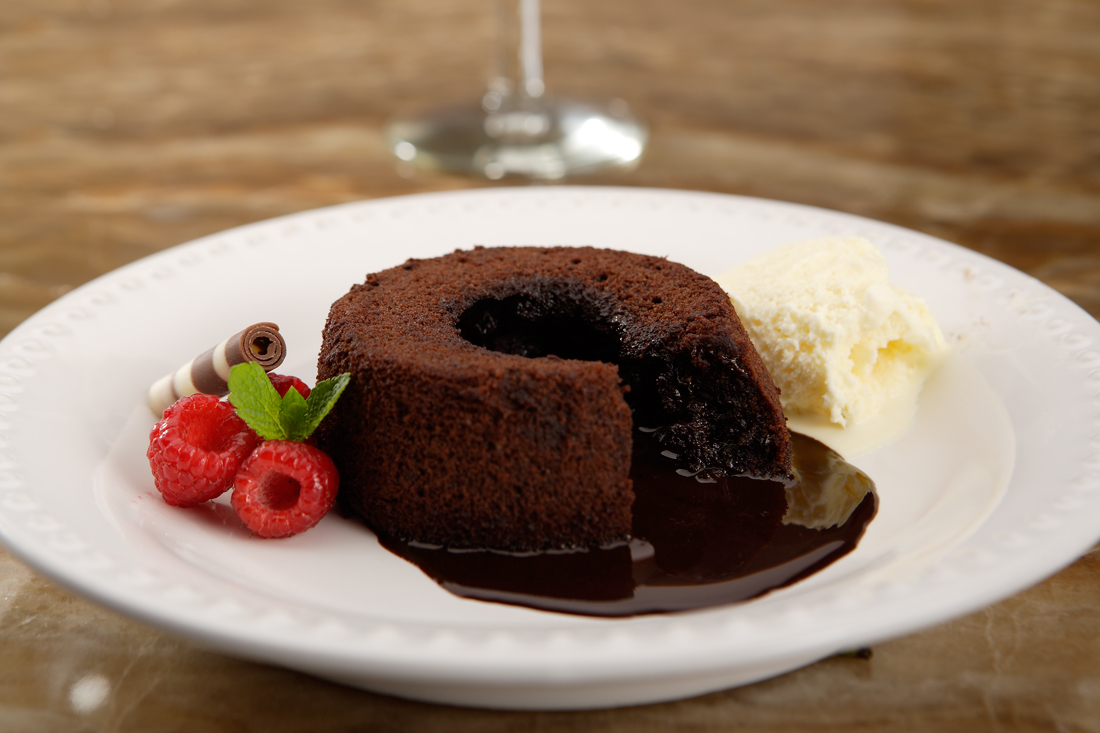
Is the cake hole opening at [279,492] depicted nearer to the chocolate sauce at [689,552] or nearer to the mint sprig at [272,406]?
the mint sprig at [272,406]

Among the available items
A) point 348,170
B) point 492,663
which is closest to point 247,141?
point 348,170

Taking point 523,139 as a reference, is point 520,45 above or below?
above

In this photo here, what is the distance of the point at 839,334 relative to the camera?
2598 millimetres

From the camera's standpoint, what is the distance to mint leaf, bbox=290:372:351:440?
2164 mm

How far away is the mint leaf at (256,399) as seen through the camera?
2.15 metres

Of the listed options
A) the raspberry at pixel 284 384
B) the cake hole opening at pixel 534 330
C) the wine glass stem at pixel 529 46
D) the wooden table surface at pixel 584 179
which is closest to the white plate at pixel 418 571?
the wooden table surface at pixel 584 179

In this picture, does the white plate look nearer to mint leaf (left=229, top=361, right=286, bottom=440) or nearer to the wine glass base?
mint leaf (left=229, top=361, right=286, bottom=440)

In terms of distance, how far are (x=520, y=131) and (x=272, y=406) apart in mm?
3129

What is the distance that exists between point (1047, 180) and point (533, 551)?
3.49m

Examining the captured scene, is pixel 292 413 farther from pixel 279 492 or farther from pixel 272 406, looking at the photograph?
pixel 279 492

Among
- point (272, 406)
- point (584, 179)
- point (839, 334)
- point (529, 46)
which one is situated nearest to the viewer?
point (272, 406)

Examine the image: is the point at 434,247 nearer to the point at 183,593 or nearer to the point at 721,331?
the point at 721,331

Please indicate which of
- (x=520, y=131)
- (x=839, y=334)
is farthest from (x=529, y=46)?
(x=839, y=334)

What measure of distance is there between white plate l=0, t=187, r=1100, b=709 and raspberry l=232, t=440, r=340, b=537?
0.04 meters
